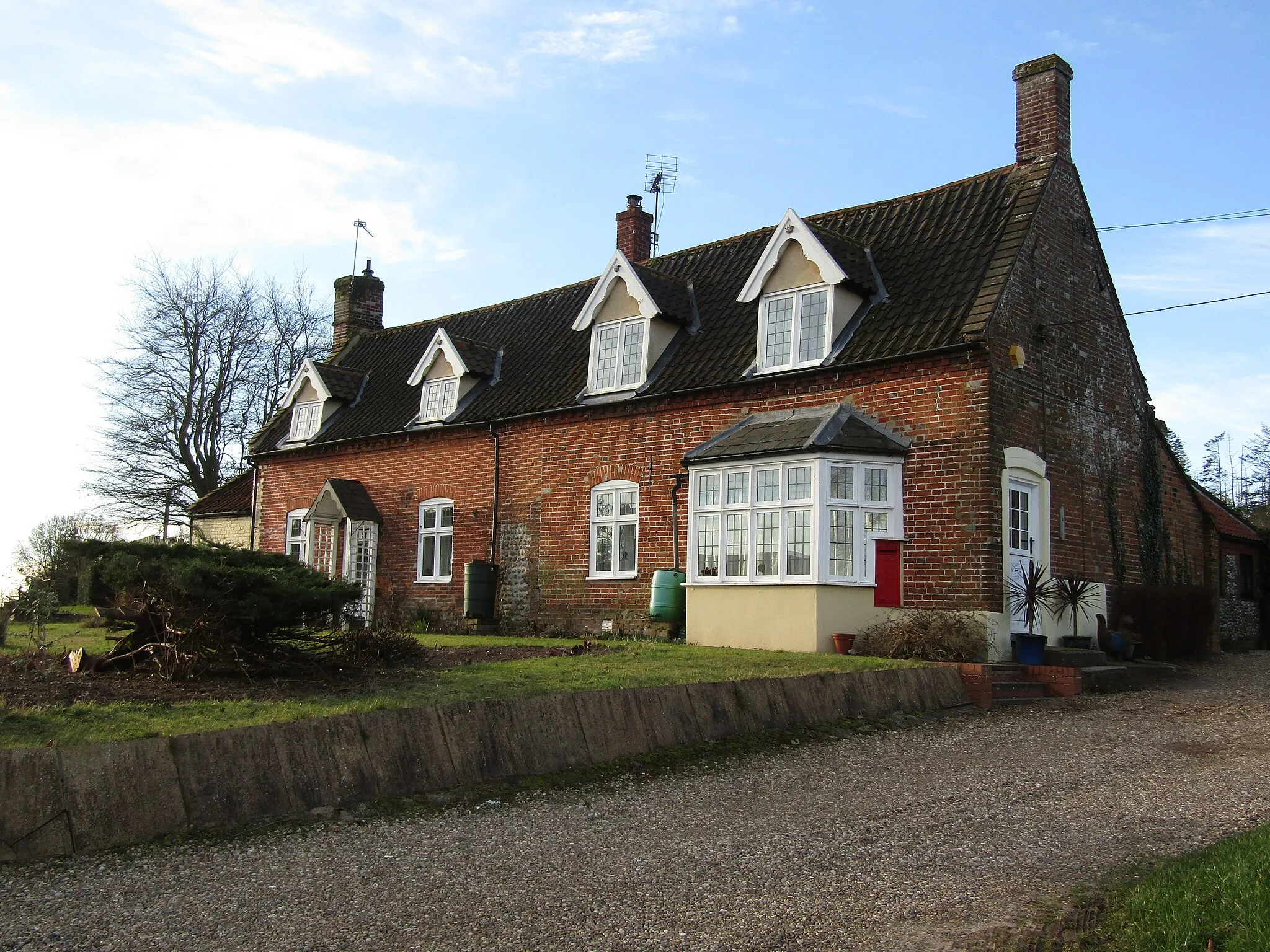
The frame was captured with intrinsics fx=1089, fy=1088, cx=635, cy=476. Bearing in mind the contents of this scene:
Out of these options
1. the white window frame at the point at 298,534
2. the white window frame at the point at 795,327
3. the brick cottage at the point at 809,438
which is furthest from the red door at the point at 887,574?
the white window frame at the point at 298,534

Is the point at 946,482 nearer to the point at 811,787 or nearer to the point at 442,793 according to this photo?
the point at 811,787

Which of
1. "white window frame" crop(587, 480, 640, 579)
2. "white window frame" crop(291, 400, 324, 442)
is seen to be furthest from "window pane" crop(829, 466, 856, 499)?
"white window frame" crop(291, 400, 324, 442)

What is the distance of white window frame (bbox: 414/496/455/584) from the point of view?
2225 cm

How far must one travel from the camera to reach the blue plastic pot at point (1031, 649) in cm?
1438

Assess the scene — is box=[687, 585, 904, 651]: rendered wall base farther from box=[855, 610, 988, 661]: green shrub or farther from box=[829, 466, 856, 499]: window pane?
Answer: box=[829, 466, 856, 499]: window pane

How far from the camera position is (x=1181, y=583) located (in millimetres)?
19484

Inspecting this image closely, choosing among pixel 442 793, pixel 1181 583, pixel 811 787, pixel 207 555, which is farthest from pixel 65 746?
pixel 1181 583

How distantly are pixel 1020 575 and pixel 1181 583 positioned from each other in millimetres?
6053

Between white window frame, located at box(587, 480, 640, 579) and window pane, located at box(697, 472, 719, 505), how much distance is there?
2103 millimetres

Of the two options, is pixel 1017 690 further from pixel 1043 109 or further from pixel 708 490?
pixel 1043 109

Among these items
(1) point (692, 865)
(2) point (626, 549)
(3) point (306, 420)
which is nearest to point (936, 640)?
(2) point (626, 549)

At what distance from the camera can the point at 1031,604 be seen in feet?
48.3

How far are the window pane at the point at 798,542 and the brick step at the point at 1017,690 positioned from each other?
9.85 feet

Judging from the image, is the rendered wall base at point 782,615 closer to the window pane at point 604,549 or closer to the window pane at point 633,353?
the window pane at point 604,549
